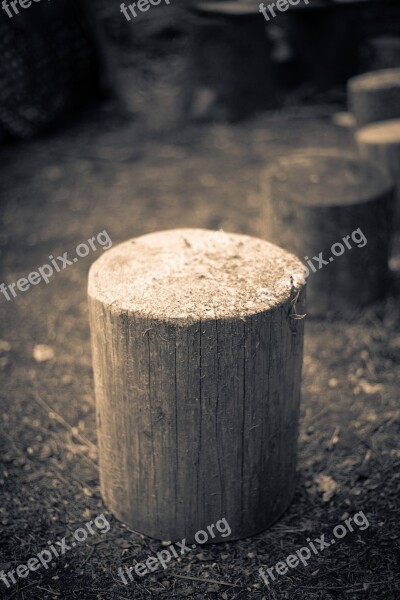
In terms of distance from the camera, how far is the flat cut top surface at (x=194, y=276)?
2.13m

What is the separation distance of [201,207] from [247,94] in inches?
93.0

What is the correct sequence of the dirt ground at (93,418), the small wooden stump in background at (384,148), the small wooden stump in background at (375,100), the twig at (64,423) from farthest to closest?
the small wooden stump in background at (375,100) < the small wooden stump in background at (384,148) < the twig at (64,423) < the dirt ground at (93,418)

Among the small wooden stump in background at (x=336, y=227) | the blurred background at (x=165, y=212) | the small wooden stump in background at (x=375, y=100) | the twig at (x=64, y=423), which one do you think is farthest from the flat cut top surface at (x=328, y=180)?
the twig at (x=64, y=423)

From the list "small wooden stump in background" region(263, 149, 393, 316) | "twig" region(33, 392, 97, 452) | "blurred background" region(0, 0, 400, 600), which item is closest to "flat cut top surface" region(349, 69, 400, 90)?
"blurred background" region(0, 0, 400, 600)

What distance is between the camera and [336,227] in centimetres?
365

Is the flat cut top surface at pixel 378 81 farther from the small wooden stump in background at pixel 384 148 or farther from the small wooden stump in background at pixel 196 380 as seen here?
the small wooden stump in background at pixel 196 380

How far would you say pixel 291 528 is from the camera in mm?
2557

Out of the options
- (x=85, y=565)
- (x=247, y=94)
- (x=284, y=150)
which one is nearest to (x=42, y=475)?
(x=85, y=565)

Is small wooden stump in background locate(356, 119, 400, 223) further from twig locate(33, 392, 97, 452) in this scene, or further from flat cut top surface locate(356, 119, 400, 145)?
twig locate(33, 392, 97, 452)

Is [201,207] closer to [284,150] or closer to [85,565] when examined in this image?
[284,150]

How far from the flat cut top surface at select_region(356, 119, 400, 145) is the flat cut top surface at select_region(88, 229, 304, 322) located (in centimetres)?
224

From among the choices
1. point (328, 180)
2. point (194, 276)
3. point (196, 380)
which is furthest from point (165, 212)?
point (196, 380)

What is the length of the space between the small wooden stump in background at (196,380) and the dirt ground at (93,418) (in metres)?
0.16

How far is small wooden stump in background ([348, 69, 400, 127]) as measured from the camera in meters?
4.93
